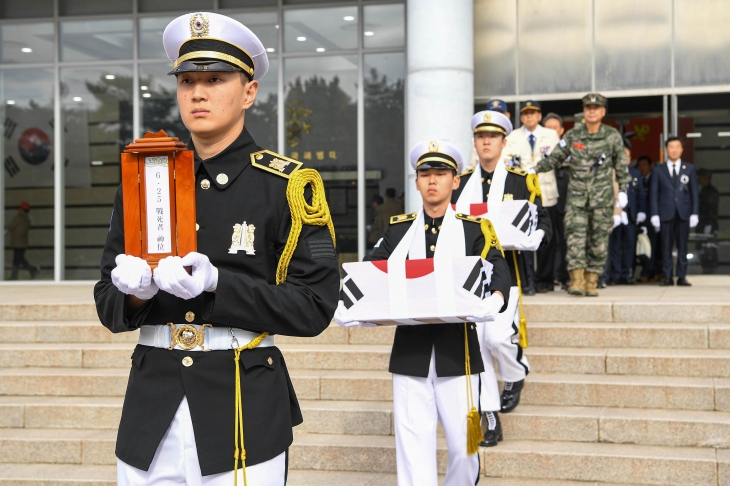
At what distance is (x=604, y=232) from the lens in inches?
396

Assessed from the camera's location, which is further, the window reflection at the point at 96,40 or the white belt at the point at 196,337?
the window reflection at the point at 96,40

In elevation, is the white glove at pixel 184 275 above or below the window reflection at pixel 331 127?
below

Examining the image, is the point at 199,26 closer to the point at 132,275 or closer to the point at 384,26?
the point at 132,275

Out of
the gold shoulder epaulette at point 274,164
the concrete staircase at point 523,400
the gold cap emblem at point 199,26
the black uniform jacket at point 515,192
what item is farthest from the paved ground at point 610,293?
the gold cap emblem at point 199,26

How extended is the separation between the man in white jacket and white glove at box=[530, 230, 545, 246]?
365cm

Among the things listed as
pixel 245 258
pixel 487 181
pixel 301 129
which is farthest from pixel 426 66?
pixel 245 258

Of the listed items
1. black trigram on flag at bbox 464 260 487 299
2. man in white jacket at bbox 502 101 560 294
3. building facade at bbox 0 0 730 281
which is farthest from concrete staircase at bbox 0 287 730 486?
building facade at bbox 0 0 730 281

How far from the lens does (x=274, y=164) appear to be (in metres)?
2.68

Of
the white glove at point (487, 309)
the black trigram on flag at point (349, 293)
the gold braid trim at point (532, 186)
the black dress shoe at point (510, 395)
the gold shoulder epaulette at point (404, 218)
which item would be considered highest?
the gold braid trim at point (532, 186)

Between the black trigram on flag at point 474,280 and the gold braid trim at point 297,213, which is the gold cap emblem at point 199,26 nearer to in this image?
the gold braid trim at point 297,213

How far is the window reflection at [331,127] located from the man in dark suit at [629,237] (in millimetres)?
4131

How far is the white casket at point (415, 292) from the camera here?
490 cm

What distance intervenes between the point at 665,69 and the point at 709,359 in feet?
23.2

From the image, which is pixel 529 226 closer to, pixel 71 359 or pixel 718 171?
pixel 71 359
